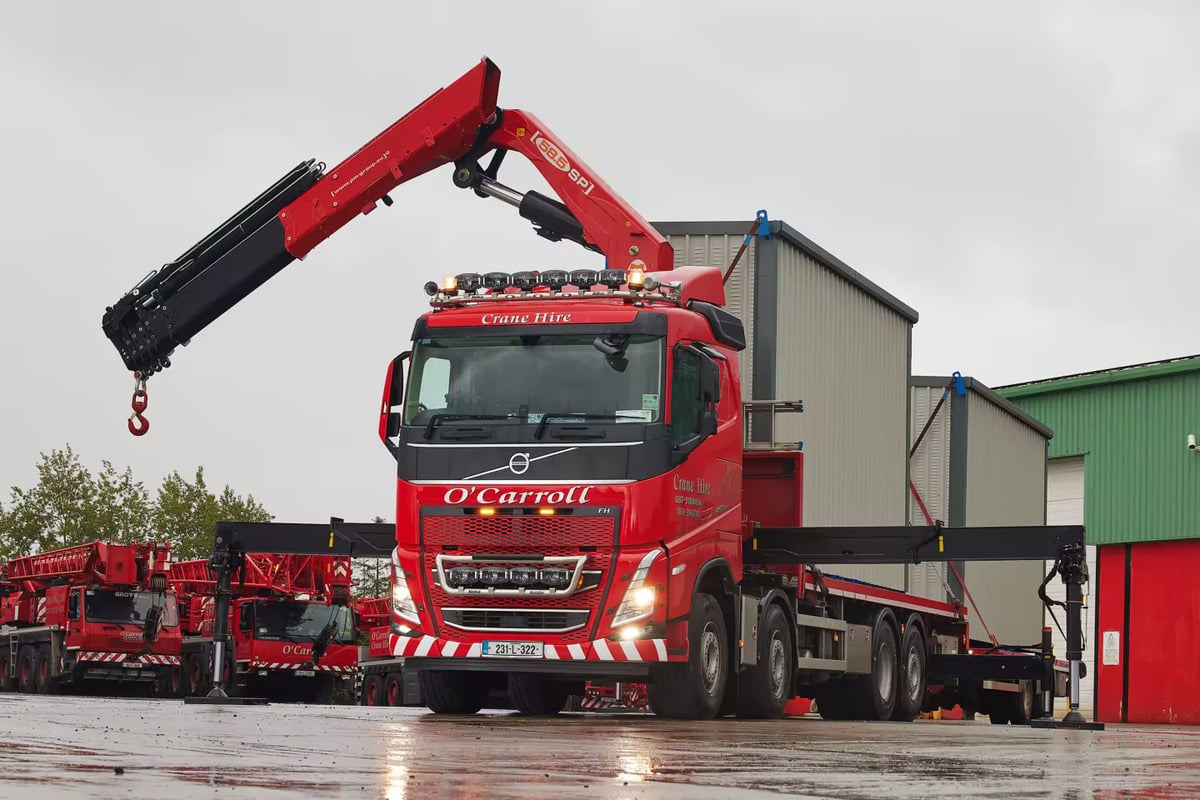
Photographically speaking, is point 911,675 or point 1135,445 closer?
point 911,675

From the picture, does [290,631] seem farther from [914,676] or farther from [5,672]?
[914,676]

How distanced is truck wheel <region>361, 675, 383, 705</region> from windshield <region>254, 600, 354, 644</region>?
869 mm

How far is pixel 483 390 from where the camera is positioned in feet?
43.8

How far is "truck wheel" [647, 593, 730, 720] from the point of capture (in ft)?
43.5

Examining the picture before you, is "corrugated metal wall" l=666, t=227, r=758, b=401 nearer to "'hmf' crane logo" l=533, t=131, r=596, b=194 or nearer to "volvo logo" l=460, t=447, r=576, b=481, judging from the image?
"'hmf' crane logo" l=533, t=131, r=596, b=194

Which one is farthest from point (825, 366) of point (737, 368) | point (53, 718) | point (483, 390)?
point (53, 718)

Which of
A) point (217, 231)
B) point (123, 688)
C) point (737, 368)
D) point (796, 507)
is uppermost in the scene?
point (217, 231)

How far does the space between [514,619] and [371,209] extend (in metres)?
5.97

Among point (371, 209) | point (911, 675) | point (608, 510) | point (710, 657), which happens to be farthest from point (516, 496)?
point (911, 675)

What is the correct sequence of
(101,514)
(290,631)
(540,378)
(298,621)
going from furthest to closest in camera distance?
(101,514) → (298,621) → (290,631) → (540,378)

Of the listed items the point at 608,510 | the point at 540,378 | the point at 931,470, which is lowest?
the point at 608,510

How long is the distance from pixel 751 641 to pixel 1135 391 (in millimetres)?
23077

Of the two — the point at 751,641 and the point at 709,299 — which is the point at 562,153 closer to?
the point at 709,299

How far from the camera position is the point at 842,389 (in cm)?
1748
